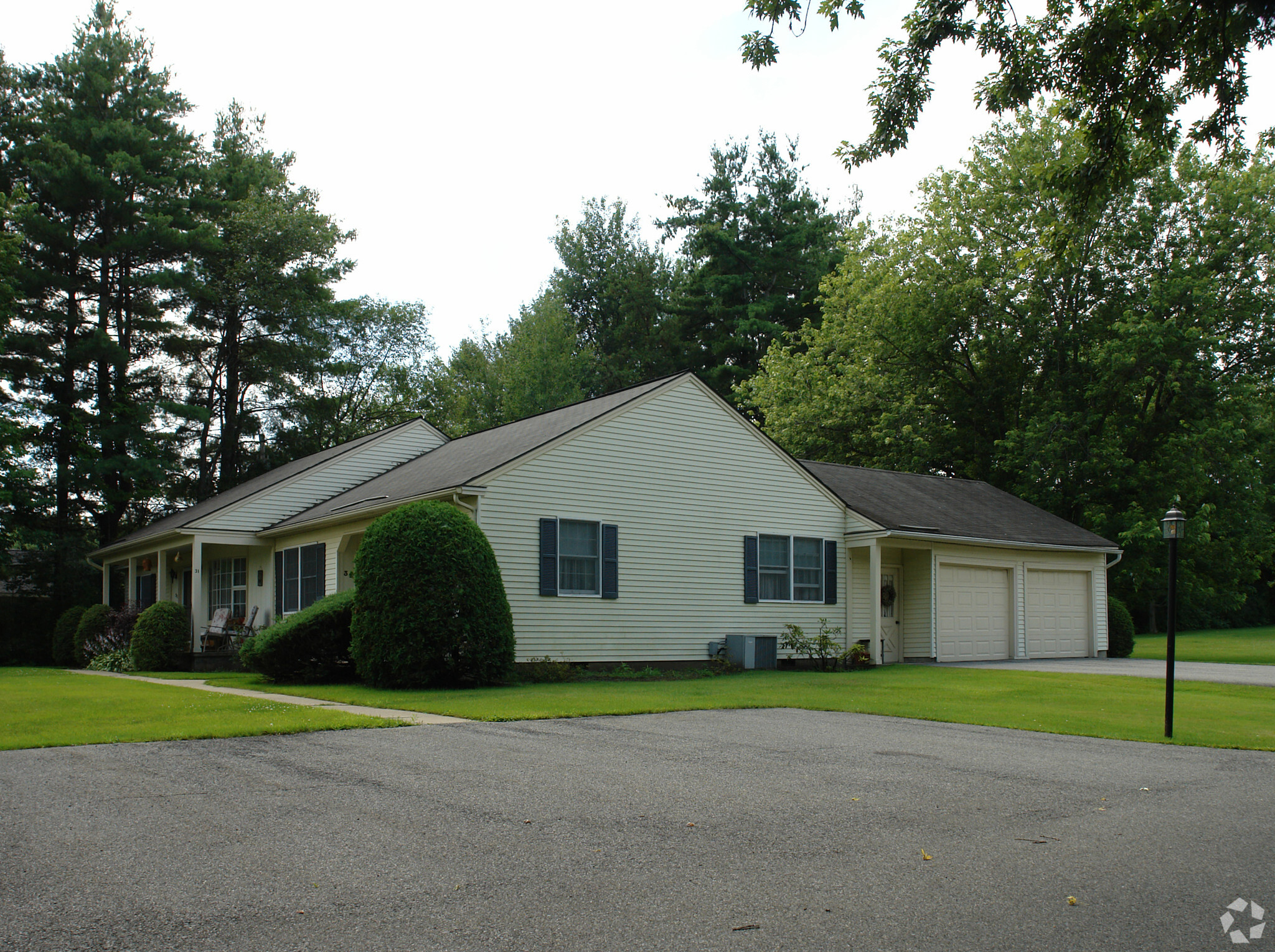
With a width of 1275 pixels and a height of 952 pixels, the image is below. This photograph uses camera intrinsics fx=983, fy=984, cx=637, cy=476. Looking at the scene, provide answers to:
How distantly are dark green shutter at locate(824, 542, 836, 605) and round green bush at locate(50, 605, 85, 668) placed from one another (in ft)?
60.9

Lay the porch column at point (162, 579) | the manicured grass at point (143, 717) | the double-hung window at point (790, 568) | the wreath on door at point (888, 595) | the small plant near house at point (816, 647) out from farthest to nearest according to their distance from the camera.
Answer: the porch column at point (162, 579) → the wreath on door at point (888, 595) → the double-hung window at point (790, 568) → the small plant near house at point (816, 647) → the manicured grass at point (143, 717)

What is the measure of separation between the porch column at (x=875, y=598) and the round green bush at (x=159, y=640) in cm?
1365

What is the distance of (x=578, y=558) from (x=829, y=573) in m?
5.71

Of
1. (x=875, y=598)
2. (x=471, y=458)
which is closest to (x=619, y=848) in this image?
(x=471, y=458)

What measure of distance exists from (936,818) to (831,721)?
460 centimetres

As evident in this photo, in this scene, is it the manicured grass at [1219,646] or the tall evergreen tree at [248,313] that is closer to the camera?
the manicured grass at [1219,646]

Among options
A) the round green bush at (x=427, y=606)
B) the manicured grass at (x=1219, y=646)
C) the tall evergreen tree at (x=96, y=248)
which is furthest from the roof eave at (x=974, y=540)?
the tall evergreen tree at (x=96, y=248)

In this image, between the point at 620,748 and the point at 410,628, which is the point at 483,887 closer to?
the point at 620,748

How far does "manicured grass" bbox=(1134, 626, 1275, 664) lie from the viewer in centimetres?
2305

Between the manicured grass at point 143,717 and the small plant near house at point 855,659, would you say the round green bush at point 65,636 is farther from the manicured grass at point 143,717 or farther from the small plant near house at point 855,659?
the small plant near house at point 855,659

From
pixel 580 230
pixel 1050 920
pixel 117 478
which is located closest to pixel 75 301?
pixel 117 478

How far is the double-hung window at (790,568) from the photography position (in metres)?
18.9

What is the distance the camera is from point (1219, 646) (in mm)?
29375

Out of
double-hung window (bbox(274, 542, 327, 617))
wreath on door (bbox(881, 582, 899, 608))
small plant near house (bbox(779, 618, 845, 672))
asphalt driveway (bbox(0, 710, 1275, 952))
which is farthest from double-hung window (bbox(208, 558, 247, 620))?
asphalt driveway (bbox(0, 710, 1275, 952))
